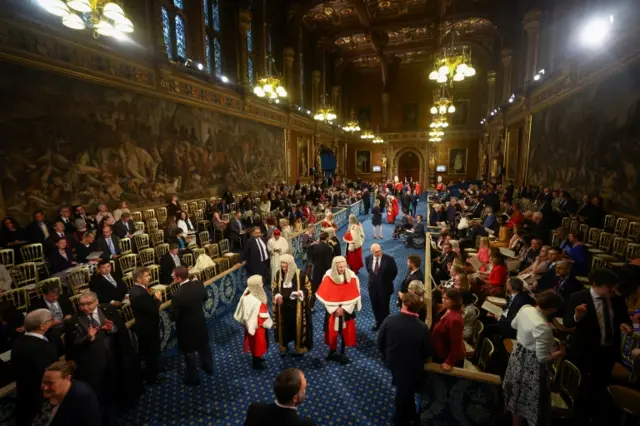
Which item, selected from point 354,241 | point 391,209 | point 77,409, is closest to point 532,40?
point 391,209

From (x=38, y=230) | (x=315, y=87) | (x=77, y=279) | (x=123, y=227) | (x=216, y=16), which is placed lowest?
(x=77, y=279)

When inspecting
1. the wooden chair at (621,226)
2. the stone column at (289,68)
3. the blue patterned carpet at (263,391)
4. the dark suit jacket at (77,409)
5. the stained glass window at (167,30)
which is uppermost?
the stone column at (289,68)

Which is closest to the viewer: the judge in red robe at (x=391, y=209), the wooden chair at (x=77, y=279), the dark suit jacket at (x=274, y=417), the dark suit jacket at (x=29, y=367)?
the dark suit jacket at (x=274, y=417)

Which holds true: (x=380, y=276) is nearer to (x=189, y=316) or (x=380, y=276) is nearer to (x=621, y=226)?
(x=189, y=316)

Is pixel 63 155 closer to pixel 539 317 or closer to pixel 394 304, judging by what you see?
pixel 394 304

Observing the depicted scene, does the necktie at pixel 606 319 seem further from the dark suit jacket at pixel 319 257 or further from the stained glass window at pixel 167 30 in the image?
the stained glass window at pixel 167 30

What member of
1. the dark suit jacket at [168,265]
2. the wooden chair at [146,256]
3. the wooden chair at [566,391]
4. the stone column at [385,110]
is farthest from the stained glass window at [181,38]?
the stone column at [385,110]

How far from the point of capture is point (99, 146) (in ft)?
28.1

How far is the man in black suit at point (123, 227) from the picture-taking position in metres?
7.97

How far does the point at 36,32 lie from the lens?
6.97 metres

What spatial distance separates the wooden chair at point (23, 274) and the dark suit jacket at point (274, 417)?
5978mm

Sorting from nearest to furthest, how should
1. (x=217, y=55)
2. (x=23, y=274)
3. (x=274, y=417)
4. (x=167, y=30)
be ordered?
1. (x=274, y=417)
2. (x=23, y=274)
3. (x=167, y=30)
4. (x=217, y=55)

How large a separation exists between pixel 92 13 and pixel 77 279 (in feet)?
14.5

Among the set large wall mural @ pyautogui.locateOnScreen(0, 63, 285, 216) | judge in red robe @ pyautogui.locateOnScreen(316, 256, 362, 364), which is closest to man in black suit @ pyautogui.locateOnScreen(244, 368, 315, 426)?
judge in red robe @ pyautogui.locateOnScreen(316, 256, 362, 364)
